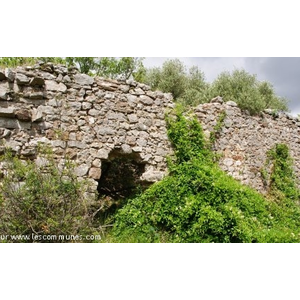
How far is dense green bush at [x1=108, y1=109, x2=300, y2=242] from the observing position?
221 inches

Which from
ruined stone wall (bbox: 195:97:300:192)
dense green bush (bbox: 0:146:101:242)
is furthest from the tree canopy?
dense green bush (bbox: 0:146:101:242)

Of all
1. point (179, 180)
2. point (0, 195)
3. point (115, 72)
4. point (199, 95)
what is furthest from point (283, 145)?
point (115, 72)

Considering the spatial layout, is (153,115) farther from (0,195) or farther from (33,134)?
(0,195)

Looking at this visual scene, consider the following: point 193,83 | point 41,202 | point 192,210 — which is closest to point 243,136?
point 192,210

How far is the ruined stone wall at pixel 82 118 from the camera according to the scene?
579 centimetres

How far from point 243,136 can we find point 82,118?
14.2 feet

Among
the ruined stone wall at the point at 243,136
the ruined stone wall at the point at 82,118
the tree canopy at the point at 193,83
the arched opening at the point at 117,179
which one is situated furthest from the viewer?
the tree canopy at the point at 193,83

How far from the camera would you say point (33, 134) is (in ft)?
19.2

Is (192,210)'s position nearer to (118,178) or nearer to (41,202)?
(41,202)

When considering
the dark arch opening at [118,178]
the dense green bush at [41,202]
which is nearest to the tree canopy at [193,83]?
the dark arch opening at [118,178]

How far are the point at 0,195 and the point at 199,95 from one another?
10.5 m

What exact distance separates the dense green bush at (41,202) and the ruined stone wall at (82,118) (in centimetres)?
41

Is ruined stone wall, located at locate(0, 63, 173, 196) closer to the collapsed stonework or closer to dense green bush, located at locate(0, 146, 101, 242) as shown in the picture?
the collapsed stonework

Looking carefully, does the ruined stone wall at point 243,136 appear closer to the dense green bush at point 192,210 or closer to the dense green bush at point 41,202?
the dense green bush at point 192,210
